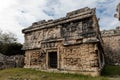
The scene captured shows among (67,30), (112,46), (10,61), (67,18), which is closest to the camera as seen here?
(67,30)

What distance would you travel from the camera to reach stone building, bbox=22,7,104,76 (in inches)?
411

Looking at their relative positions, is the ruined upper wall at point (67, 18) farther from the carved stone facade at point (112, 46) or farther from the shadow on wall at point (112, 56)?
the shadow on wall at point (112, 56)

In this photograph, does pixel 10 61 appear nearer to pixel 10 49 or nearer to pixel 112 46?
pixel 10 49

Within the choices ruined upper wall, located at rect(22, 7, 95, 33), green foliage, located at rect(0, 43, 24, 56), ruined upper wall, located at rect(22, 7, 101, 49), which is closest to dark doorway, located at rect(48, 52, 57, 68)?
ruined upper wall, located at rect(22, 7, 101, 49)

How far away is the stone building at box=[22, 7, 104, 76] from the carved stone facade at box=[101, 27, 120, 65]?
10.2 meters

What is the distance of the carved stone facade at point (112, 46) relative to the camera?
21.2m

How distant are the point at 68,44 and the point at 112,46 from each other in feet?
40.1

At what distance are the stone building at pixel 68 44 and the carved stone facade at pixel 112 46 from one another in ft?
33.4

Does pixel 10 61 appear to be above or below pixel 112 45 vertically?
below

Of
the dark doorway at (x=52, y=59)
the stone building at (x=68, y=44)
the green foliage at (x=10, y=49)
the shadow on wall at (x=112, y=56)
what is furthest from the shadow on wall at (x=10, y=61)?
the shadow on wall at (x=112, y=56)

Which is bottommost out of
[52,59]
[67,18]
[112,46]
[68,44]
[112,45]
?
[52,59]

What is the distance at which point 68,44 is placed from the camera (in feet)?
37.2

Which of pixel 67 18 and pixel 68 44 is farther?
pixel 67 18

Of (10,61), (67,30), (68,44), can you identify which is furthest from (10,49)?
(68,44)
